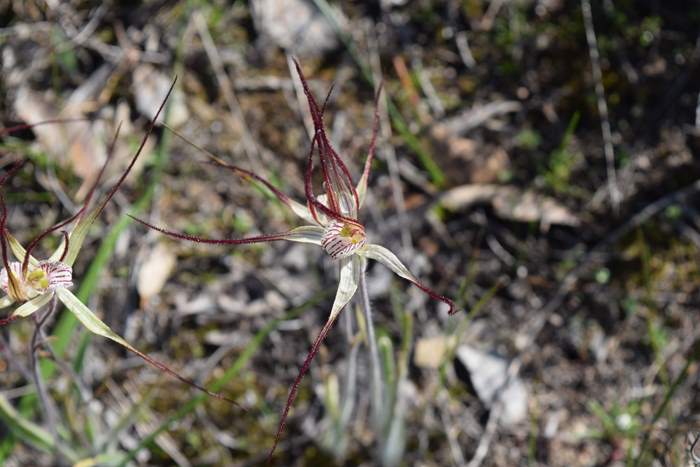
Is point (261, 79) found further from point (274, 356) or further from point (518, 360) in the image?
point (518, 360)

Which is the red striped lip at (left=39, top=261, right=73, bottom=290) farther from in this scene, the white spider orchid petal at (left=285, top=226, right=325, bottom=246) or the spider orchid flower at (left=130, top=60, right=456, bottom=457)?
the white spider orchid petal at (left=285, top=226, right=325, bottom=246)

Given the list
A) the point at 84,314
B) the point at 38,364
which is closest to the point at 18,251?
the point at 84,314

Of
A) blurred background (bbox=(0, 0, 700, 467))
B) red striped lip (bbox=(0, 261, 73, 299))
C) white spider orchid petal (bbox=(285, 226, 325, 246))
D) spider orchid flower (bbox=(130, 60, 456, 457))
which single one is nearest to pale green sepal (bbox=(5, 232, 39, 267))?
red striped lip (bbox=(0, 261, 73, 299))

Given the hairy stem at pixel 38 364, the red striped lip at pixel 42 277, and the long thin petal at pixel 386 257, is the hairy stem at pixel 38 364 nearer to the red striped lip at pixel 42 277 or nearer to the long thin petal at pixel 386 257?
the red striped lip at pixel 42 277

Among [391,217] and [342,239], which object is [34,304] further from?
[391,217]

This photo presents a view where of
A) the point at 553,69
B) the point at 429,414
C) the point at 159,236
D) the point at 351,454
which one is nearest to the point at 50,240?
the point at 159,236
